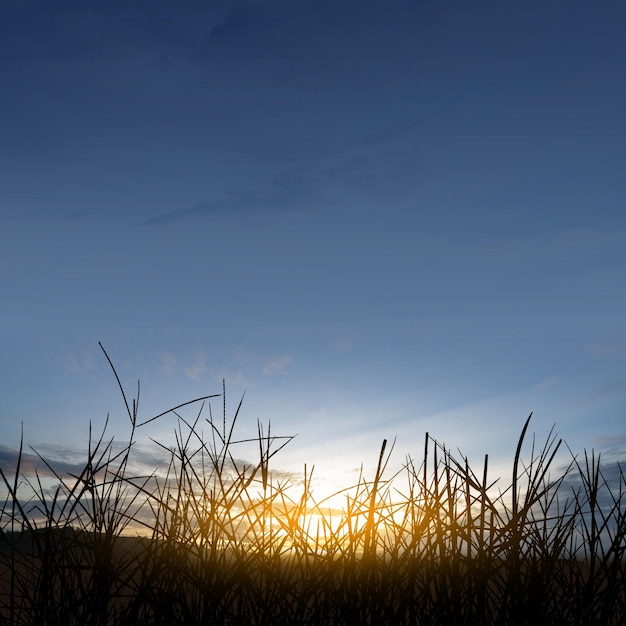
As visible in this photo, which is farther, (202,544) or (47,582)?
(202,544)

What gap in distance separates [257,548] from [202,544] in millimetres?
284

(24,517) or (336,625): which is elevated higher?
(24,517)

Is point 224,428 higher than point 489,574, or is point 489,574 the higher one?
point 224,428

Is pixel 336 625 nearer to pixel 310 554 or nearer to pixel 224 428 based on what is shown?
pixel 310 554

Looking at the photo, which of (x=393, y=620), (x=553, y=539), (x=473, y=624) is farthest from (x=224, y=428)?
(x=553, y=539)

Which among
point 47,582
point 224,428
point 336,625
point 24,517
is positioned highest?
point 224,428

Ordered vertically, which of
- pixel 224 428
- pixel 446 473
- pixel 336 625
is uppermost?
pixel 224 428

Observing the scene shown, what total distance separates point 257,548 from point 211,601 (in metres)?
0.32

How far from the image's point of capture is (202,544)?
2607 millimetres

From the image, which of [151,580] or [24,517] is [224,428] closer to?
[151,580]

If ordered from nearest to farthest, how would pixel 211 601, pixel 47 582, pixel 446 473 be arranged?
pixel 47 582 → pixel 211 601 → pixel 446 473

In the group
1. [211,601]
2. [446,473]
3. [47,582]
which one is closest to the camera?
[47,582]

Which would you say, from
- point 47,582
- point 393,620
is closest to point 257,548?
point 393,620

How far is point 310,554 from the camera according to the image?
113 inches
